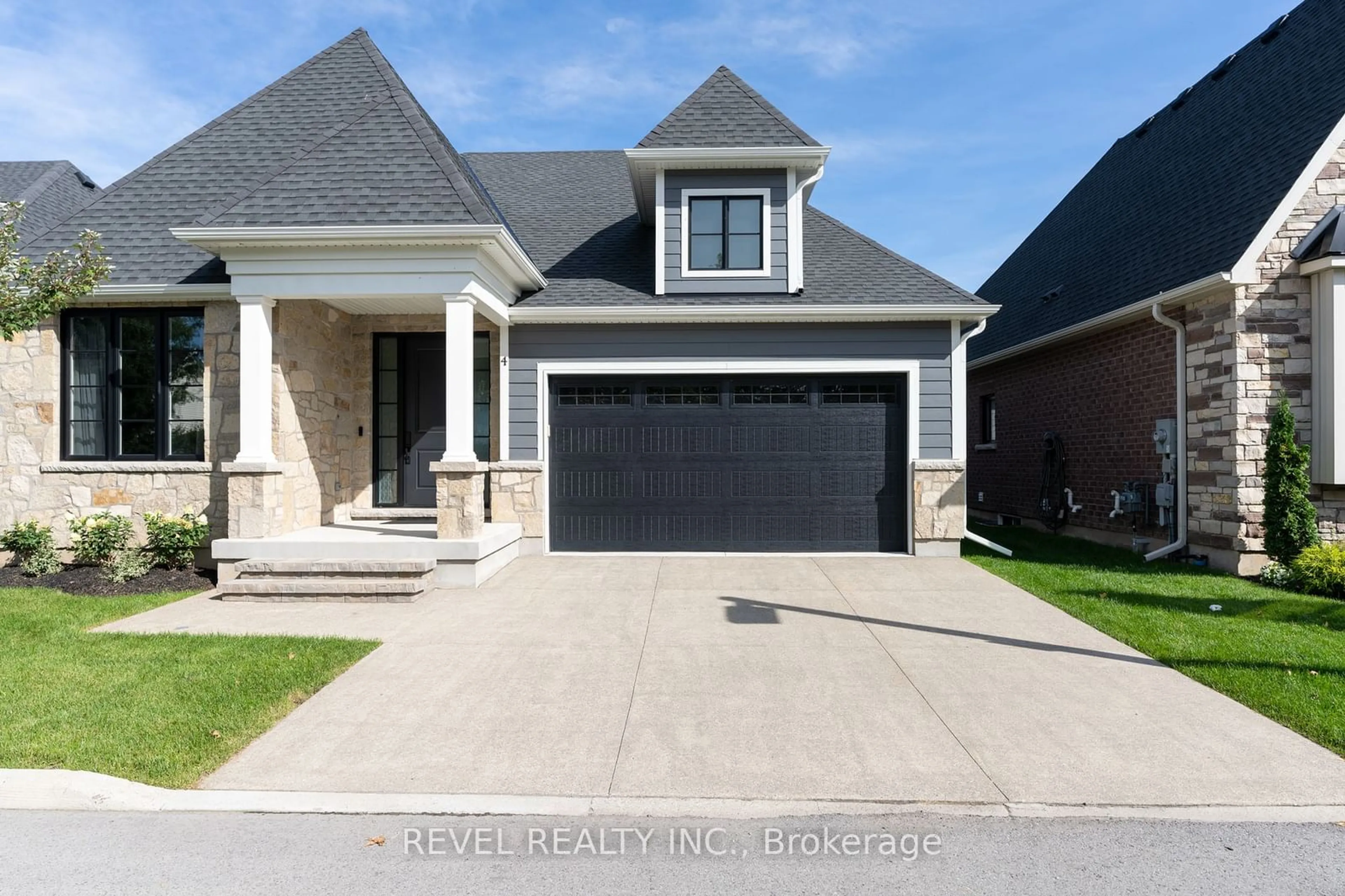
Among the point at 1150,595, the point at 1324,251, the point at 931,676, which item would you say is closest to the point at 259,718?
the point at 931,676

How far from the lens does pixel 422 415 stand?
11469 mm

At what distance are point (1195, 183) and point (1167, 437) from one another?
4.37m

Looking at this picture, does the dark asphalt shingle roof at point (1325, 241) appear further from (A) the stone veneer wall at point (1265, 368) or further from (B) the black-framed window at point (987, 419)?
(B) the black-framed window at point (987, 419)

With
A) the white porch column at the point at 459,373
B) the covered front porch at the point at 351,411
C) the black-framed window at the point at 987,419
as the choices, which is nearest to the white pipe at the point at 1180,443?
the black-framed window at the point at 987,419

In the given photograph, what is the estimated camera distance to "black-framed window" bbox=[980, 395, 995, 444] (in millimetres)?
16500

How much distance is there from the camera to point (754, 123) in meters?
10.7

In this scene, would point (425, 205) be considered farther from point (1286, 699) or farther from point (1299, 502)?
point (1299, 502)

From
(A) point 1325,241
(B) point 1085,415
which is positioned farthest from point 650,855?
(B) point 1085,415

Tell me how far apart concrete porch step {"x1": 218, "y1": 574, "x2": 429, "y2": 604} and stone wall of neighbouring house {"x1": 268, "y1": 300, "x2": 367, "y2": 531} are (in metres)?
1.39

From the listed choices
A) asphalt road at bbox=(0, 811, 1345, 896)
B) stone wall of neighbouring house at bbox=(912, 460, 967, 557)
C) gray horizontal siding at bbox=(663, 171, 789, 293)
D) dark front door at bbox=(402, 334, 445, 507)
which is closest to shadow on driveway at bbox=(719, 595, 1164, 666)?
asphalt road at bbox=(0, 811, 1345, 896)

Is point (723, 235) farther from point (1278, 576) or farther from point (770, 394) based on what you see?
point (1278, 576)

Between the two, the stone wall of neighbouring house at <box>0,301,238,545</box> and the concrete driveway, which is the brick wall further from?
the stone wall of neighbouring house at <box>0,301,238,545</box>

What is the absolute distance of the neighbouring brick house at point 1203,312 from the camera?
8.99 m

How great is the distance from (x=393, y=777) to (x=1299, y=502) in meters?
9.79
